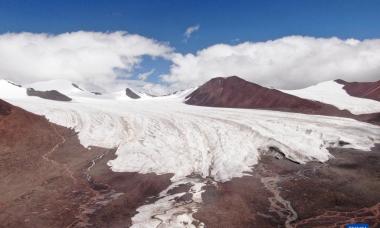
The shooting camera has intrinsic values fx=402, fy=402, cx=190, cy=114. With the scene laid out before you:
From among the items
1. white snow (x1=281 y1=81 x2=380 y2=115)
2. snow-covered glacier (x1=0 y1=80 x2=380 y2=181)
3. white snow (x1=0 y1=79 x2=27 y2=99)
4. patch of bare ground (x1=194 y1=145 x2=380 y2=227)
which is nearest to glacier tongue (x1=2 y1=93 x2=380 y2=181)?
snow-covered glacier (x1=0 y1=80 x2=380 y2=181)

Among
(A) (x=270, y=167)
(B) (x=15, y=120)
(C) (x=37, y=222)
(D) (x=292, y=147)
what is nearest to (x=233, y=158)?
(A) (x=270, y=167)

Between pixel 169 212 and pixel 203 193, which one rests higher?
pixel 203 193

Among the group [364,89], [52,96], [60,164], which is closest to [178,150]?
[60,164]

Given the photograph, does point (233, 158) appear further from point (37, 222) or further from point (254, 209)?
point (37, 222)

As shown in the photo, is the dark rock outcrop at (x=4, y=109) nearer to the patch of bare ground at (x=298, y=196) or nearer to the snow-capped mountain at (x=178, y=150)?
the snow-capped mountain at (x=178, y=150)

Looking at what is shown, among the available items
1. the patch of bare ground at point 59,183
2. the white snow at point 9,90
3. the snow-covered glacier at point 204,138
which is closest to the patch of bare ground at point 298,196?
the snow-covered glacier at point 204,138

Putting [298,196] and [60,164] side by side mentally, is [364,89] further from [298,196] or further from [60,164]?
[60,164]
